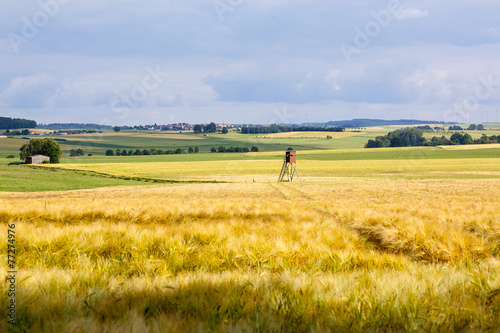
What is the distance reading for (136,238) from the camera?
666 centimetres

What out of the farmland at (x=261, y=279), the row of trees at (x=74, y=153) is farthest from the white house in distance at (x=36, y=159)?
the farmland at (x=261, y=279)

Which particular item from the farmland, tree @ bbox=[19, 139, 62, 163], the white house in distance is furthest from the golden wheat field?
tree @ bbox=[19, 139, 62, 163]

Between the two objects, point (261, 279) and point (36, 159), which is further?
point (36, 159)

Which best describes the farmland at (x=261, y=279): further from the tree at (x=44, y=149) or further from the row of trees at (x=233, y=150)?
the row of trees at (x=233, y=150)

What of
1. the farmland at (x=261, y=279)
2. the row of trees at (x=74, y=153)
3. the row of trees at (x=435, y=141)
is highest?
the row of trees at (x=435, y=141)

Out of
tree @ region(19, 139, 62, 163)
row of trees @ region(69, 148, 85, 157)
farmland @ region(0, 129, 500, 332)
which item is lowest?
row of trees @ region(69, 148, 85, 157)

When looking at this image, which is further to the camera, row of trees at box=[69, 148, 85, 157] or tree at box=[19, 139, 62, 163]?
row of trees at box=[69, 148, 85, 157]

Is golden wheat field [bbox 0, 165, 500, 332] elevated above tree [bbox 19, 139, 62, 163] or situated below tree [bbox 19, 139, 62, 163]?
above

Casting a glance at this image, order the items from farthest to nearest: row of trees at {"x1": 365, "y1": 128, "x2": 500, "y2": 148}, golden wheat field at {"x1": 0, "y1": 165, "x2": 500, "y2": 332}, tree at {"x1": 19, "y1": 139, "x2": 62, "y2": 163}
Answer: row of trees at {"x1": 365, "y1": 128, "x2": 500, "y2": 148}
tree at {"x1": 19, "y1": 139, "x2": 62, "y2": 163}
golden wheat field at {"x1": 0, "y1": 165, "x2": 500, "y2": 332}

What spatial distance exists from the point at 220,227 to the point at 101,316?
481 centimetres

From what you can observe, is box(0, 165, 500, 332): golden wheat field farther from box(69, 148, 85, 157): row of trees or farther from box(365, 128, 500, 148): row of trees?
box(365, 128, 500, 148): row of trees

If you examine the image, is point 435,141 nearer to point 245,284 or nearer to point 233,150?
point 233,150

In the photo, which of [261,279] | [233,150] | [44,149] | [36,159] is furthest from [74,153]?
[261,279]

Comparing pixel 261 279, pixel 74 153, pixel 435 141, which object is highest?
pixel 435 141
